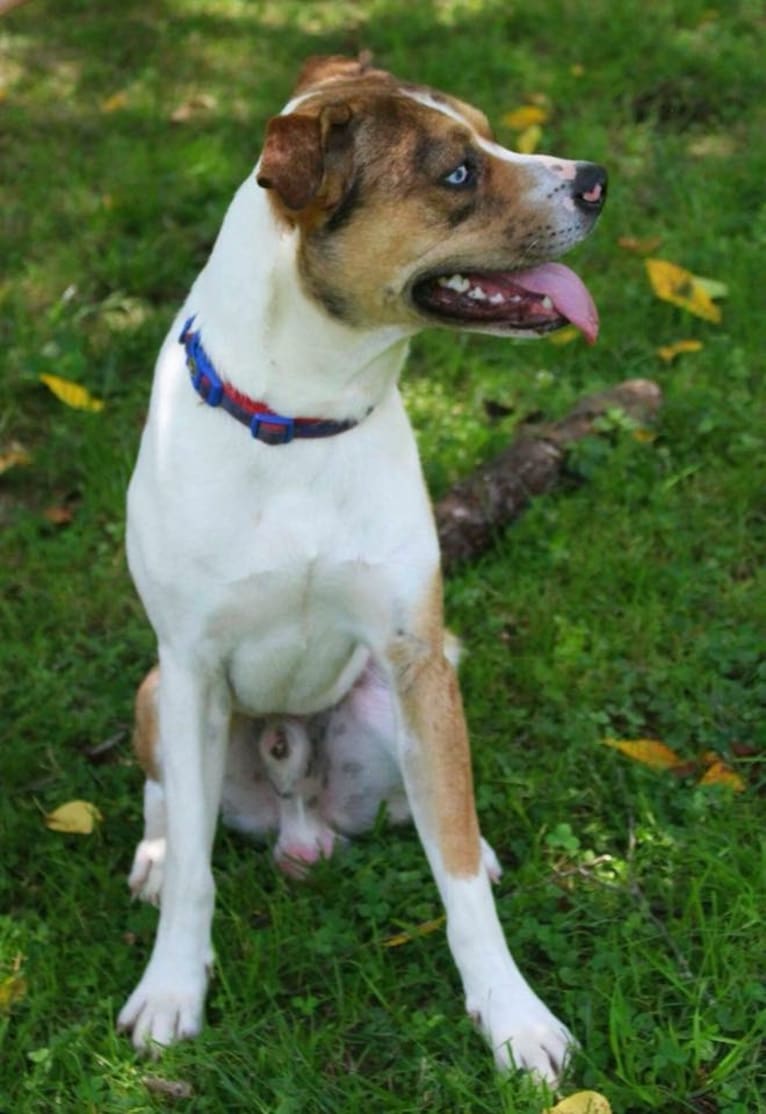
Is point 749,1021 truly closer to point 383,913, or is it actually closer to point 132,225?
point 383,913

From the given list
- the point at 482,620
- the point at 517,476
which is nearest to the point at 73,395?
the point at 517,476

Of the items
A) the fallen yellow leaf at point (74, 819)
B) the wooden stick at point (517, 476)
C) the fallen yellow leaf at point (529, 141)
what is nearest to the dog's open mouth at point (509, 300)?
the wooden stick at point (517, 476)

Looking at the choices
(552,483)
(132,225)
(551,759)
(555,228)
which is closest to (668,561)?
(552,483)

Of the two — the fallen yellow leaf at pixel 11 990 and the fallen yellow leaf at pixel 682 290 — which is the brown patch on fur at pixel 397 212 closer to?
the fallen yellow leaf at pixel 11 990

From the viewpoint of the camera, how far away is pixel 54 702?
4.09m

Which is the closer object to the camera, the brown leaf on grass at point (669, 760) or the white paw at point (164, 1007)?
the white paw at point (164, 1007)

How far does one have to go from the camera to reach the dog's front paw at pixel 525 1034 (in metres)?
3.02

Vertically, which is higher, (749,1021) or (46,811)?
(749,1021)

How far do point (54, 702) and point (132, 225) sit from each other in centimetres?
225

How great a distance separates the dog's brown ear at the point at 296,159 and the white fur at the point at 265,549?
16cm

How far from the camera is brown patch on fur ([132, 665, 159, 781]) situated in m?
3.54

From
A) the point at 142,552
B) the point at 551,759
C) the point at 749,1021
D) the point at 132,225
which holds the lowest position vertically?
the point at 132,225

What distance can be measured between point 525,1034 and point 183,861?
29.0 inches

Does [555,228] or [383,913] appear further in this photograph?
[383,913]
